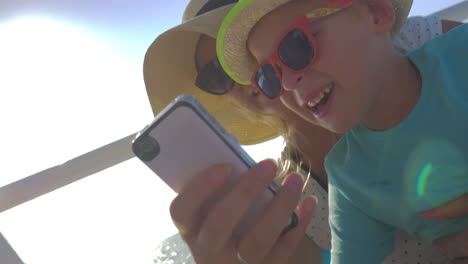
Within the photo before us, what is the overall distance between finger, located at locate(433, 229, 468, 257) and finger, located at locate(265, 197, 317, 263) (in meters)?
0.35

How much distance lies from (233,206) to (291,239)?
165 mm

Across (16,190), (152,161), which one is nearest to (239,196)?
(152,161)

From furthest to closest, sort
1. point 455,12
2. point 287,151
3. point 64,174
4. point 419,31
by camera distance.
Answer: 1. point 455,12
2. point 287,151
3. point 419,31
4. point 64,174

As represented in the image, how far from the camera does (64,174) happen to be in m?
1.19

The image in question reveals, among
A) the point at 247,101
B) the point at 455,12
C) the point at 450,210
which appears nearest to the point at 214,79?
the point at 247,101

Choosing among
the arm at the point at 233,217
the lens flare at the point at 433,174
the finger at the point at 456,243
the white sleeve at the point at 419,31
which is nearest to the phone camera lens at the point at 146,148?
the arm at the point at 233,217

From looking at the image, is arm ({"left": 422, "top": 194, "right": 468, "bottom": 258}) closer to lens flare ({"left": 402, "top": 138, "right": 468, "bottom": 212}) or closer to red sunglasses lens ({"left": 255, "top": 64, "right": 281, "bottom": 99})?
lens flare ({"left": 402, "top": 138, "right": 468, "bottom": 212})

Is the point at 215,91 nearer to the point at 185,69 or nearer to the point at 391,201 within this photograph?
the point at 185,69

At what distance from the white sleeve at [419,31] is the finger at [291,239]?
32.2 inches

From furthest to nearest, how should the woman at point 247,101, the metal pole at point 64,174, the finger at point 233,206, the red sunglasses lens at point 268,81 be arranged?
the woman at point 247,101, the metal pole at point 64,174, the red sunglasses lens at point 268,81, the finger at point 233,206

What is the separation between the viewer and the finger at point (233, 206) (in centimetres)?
73

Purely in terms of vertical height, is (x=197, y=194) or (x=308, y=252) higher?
(x=197, y=194)

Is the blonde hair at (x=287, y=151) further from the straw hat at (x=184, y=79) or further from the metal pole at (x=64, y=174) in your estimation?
the metal pole at (x=64, y=174)

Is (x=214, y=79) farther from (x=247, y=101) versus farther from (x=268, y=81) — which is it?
(x=268, y=81)
